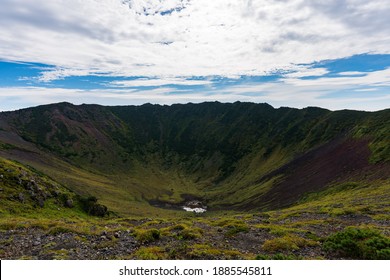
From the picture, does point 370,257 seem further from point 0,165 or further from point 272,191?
point 272,191

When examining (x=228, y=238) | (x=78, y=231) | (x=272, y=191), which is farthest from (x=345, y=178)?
(x=78, y=231)

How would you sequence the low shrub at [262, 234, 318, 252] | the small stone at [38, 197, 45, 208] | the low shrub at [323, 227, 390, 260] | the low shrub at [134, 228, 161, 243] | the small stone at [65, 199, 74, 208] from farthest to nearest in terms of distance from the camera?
the small stone at [65, 199, 74, 208]
the small stone at [38, 197, 45, 208]
the low shrub at [134, 228, 161, 243]
the low shrub at [262, 234, 318, 252]
the low shrub at [323, 227, 390, 260]

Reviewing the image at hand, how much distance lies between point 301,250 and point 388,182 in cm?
7128

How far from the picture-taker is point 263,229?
1124 inches

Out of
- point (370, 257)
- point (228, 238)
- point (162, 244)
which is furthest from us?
point (228, 238)

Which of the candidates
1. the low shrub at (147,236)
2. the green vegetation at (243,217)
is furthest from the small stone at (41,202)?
the low shrub at (147,236)

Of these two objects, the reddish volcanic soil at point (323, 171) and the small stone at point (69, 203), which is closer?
the small stone at point (69, 203)

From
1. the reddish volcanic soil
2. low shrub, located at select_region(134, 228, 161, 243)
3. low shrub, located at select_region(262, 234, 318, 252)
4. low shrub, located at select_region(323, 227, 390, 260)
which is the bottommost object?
the reddish volcanic soil

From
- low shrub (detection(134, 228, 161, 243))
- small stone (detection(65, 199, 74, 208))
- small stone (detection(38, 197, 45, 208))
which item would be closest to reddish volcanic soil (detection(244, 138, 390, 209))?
small stone (detection(65, 199, 74, 208))

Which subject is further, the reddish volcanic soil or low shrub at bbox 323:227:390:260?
the reddish volcanic soil

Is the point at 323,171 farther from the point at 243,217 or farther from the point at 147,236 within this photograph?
the point at 147,236

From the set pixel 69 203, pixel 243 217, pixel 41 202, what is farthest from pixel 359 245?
pixel 69 203

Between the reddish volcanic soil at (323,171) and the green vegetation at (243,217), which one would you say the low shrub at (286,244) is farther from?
the reddish volcanic soil at (323,171)

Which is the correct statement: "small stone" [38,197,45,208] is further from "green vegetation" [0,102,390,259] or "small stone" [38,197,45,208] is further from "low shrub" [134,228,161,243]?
"low shrub" [134,228,161,243]
